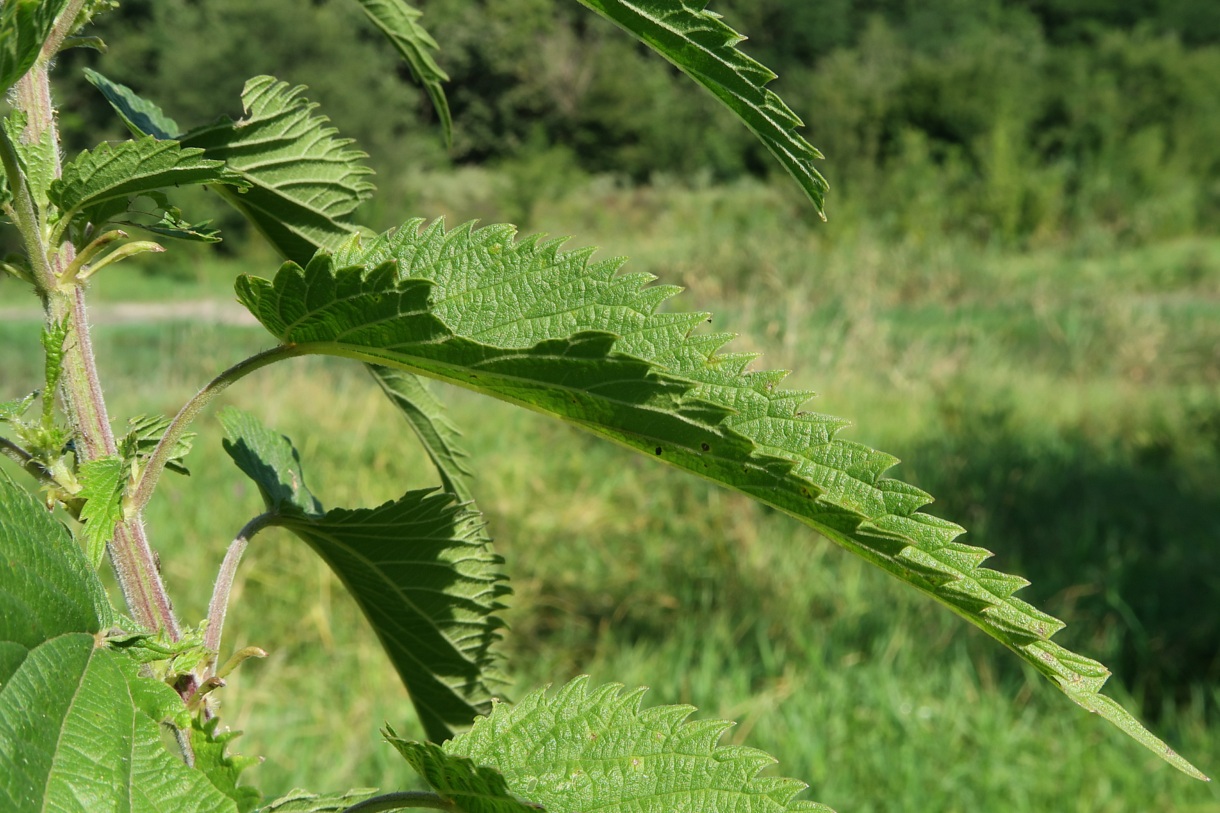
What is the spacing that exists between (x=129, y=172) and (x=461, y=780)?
0.30m

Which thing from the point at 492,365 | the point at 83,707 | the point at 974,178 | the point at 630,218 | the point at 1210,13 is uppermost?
the point at 1210,13

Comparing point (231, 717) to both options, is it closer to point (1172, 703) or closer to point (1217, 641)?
point (1172, 703)

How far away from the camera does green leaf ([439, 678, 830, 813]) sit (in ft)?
1.58

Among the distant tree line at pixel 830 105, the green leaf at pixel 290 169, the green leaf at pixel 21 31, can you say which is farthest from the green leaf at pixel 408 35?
the distant tree line at pixel 830 105

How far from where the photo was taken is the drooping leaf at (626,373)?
0.44m

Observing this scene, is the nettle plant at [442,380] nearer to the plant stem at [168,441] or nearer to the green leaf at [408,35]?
the plant stem at [168,441]

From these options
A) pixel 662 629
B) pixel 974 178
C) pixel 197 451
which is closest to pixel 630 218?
pixel 974 178

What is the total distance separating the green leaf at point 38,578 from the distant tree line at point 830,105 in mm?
7581

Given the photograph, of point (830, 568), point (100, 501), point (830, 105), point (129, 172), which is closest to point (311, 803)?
point (100, 501)

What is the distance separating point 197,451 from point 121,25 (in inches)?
677

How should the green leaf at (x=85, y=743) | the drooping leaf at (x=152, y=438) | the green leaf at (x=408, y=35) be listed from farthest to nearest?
the green leaf at (x=408, y=35) → the drooping leaf at (x=152, y=438) → the green leaf at (x=85, y=743)

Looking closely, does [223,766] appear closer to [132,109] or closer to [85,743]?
[85,743]

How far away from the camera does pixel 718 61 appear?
0.48 metres

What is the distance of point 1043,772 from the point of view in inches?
97.4
